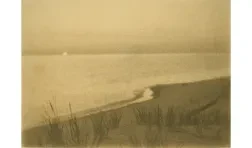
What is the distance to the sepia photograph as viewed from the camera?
0.84m

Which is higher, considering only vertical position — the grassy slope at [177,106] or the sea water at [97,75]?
the sea water at [97,75]

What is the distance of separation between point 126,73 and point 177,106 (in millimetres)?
203

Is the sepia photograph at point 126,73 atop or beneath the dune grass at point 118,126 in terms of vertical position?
atop

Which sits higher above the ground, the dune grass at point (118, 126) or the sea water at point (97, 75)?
the sea water at point (97, 75)

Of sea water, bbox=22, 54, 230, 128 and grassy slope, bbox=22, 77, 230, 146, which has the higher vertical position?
sea water, bbox=22, 54, 230, 128

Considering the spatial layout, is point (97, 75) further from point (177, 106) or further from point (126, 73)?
point (177, 106)

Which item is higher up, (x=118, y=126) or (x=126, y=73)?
(x=126, y=73)

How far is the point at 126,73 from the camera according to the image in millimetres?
847

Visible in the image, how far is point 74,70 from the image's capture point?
847 millimetres

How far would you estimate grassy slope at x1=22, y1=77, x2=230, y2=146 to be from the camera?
0.84 m

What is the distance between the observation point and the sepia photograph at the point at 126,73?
2.76ft

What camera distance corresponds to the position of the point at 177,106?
845mm

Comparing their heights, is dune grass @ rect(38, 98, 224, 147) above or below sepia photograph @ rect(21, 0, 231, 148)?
below

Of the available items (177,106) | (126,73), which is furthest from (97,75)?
(177,106)
